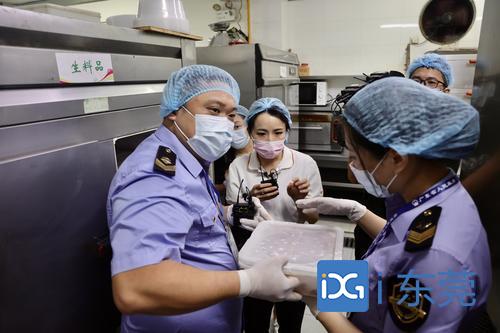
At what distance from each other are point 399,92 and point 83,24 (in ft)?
3.22

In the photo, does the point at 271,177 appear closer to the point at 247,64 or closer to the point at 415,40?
the point at 247,64

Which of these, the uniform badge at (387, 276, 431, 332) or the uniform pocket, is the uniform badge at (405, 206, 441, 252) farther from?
the uniform pocket

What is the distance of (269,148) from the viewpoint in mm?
1699

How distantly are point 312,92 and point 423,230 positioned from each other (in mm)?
3053

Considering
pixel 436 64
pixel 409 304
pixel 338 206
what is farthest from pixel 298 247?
pixel 436 64

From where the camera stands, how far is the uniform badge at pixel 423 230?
2.38ft

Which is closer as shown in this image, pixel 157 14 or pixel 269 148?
pixel 157 14

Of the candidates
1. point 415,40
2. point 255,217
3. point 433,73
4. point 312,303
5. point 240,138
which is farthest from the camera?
point 415,40

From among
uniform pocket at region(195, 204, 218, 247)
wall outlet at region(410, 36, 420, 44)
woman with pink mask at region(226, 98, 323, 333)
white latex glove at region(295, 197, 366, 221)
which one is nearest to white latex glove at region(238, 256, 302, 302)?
uniform pocket at region(195, 204, 218, 247)

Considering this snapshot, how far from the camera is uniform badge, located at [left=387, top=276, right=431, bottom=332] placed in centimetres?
70

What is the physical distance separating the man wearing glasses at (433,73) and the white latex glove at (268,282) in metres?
1.44

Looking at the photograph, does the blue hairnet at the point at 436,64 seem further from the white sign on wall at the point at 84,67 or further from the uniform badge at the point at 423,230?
the white sign on wall at the point at 84,67

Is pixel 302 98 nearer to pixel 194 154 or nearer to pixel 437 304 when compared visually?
pixel 194 154

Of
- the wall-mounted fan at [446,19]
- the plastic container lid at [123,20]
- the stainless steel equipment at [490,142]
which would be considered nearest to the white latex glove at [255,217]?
the stainless steel equipment at [490,142]
